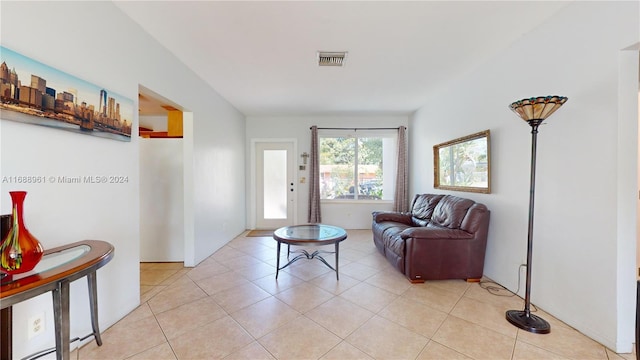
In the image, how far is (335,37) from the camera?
7.40 ft

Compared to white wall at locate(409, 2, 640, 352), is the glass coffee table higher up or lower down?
lower down

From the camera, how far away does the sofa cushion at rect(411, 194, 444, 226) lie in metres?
3.47

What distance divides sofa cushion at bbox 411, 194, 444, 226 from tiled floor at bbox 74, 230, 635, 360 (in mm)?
1029

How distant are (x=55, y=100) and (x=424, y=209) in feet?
13.1

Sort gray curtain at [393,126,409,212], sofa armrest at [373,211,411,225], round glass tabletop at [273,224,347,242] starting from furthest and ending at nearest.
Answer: gray curtain at [393,126,409,212], sofa armrest at [373,211,411,225], round glass tabletop at [273,224,347,242]

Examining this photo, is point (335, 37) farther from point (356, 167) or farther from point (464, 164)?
point (356, 167)

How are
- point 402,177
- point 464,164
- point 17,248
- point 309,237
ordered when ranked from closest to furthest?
point 17,248 < point 309,237 < point 464,164 < point 402,177

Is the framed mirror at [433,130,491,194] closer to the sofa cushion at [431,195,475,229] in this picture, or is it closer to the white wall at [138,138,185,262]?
the sofa cushion at [431,195,475,229]

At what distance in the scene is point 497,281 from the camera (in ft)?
8.54

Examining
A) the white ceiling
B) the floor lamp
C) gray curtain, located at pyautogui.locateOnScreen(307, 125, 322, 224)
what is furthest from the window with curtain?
the floor lamp

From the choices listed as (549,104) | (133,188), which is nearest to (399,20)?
(549,104)

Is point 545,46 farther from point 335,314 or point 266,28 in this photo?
point 335,314

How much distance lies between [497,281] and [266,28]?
11.5 ft

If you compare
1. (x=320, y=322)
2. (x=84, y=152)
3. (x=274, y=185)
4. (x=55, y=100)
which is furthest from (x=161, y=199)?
(x=320, y=322)
